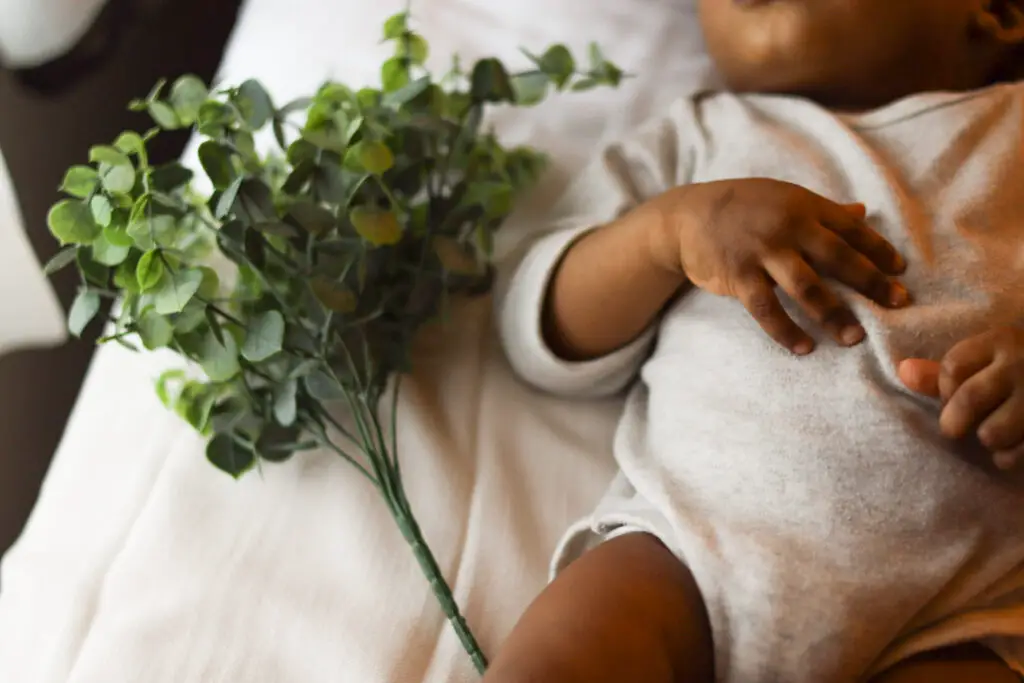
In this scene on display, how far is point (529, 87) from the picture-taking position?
2.76ft

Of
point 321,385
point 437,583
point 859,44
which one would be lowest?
point 437,583

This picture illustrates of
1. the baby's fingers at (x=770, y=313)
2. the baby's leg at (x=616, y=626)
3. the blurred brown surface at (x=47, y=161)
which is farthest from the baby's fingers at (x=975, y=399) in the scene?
the blurred brown surface at (x=47, y=161)

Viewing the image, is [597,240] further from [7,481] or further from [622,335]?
[7,481]

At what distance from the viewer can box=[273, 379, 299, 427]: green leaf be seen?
0.68m

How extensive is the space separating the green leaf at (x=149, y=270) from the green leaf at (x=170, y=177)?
97mm

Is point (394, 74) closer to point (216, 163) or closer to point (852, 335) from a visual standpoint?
point (216, 163)

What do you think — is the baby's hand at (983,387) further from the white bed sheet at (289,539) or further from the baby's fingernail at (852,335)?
the white bed sheet at (289,539)

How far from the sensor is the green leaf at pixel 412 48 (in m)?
0.77

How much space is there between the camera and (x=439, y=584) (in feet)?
2.17

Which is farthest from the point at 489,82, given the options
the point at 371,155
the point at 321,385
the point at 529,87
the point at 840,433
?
the point at 840,433

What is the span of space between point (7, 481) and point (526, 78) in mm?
606

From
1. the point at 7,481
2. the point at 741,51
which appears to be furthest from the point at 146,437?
the point at 741,51

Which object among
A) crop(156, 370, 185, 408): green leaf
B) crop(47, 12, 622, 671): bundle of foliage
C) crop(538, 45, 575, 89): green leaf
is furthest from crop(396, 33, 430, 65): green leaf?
crop(156, 370, 185, 408): green leaf

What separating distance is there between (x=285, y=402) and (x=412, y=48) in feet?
1.05
